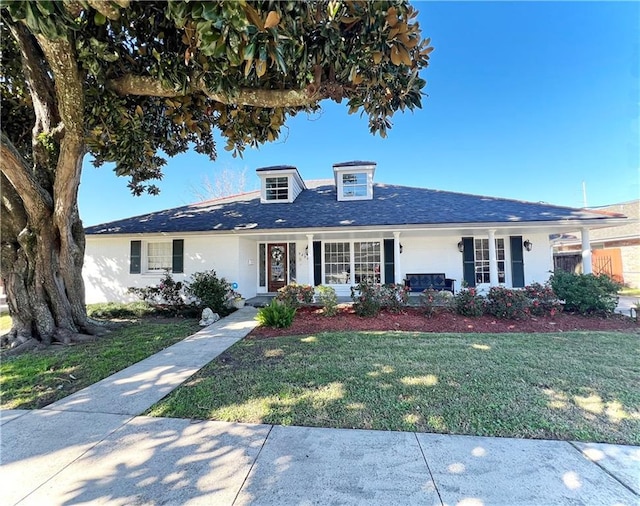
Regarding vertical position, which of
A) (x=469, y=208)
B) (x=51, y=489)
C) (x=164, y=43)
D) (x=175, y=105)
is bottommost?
(x=51, y=489)

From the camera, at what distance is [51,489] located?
7.01ft

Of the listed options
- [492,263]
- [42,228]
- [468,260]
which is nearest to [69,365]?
[42,228]

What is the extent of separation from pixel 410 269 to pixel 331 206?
4.16 meters

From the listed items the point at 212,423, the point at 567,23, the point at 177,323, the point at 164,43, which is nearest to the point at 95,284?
the point at 177,323

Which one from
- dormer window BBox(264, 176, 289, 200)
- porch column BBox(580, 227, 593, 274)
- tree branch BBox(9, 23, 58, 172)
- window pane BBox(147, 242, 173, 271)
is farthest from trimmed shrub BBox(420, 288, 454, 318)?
tree branch BBox(9, 23, 58, 172)

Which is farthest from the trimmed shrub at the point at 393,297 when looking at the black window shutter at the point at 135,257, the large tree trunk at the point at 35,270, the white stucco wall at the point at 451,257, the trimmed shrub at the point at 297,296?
the black window shutter at the point at 135,257

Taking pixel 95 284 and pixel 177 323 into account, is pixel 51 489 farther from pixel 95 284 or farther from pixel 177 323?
pixel 95 284

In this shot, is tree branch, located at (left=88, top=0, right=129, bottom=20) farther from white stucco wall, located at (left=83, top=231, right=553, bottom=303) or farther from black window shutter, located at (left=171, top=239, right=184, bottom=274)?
black window shutter, located at (left=171, top=239, right=184, bottom=274)

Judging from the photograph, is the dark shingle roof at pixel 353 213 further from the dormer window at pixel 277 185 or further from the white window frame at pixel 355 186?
the white window frame at pixel 355 186

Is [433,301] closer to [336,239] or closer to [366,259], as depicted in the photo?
[366,259]

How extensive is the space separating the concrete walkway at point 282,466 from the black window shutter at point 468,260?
9262 millimetres

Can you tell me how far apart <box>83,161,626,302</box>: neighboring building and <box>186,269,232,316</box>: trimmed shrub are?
1032mm

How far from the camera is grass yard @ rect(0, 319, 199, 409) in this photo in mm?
3814

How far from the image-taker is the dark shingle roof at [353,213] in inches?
374
